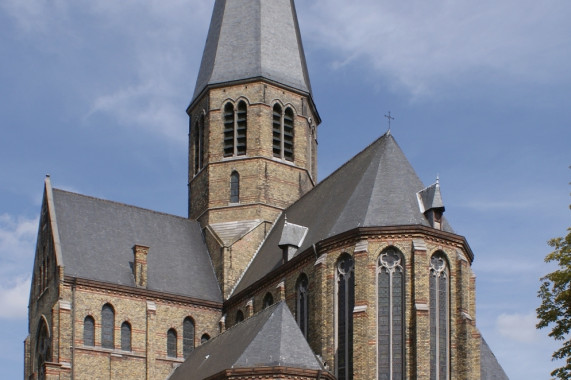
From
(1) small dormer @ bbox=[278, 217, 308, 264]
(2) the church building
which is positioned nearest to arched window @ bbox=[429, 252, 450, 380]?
(2) the church building

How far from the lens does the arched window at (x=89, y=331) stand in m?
47.4

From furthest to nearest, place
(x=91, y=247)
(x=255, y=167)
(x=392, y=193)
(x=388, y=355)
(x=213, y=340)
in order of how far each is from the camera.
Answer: (x=255, y=167), (x=91, y=247), (x=213, y=340), (x=392, y=193), (x=388, y=355)

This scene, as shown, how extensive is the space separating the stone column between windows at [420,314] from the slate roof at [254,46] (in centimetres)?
1849

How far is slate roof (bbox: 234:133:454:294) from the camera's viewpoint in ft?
138

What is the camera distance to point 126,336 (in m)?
48.6

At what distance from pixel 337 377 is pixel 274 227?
14.0 meters

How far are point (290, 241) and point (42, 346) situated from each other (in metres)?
13.4

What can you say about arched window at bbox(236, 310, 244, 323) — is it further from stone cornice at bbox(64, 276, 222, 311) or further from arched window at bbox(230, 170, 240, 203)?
arched window at bbox(230, 170, 240, 203)

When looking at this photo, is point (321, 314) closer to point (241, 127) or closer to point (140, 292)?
point (140, 292)

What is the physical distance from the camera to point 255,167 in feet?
178

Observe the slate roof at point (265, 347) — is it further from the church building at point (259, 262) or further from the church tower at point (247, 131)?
the church tower at point (247, 131)

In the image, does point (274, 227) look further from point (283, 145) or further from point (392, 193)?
point (392, 193)

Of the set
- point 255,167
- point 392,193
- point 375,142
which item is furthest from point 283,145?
point 392,193

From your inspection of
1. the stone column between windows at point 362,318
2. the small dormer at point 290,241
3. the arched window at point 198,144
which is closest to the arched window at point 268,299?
the small dormer at point 290,241
